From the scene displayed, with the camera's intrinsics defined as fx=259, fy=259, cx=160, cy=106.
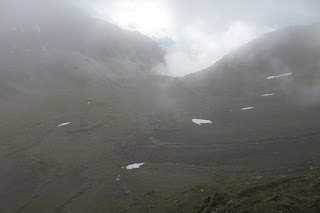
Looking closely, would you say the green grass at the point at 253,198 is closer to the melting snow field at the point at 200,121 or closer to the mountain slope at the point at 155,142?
the mountain slope at the point at 155,142

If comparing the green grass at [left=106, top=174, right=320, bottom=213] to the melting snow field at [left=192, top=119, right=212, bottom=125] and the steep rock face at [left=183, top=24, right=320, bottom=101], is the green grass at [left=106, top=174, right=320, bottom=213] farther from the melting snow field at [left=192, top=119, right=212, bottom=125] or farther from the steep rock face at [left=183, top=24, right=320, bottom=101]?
the steep rock face at [left=183, top=24, right=320, bottom=101]

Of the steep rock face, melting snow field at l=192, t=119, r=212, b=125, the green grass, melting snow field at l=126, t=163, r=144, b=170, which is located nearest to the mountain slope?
the steep rock face

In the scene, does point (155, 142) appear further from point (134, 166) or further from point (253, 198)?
point (253, 198)

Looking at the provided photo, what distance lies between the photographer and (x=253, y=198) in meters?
27.2

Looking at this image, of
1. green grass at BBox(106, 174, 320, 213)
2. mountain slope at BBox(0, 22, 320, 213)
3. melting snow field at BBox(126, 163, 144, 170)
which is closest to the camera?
green grass at BBox(106, 174, 320, 213)

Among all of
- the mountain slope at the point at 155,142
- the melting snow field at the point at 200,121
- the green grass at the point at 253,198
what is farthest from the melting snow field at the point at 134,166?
the melting snow field at the point at 200,121

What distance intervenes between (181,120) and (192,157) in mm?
40197

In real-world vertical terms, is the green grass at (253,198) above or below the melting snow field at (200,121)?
below

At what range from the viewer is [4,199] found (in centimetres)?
6038

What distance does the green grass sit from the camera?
22422mm

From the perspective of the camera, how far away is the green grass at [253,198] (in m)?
22.4

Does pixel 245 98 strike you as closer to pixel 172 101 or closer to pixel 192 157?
pixel 172 101

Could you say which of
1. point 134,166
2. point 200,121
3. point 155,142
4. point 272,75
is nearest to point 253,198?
point 134,166

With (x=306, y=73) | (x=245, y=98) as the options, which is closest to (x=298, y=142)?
(x=245, y=98)
